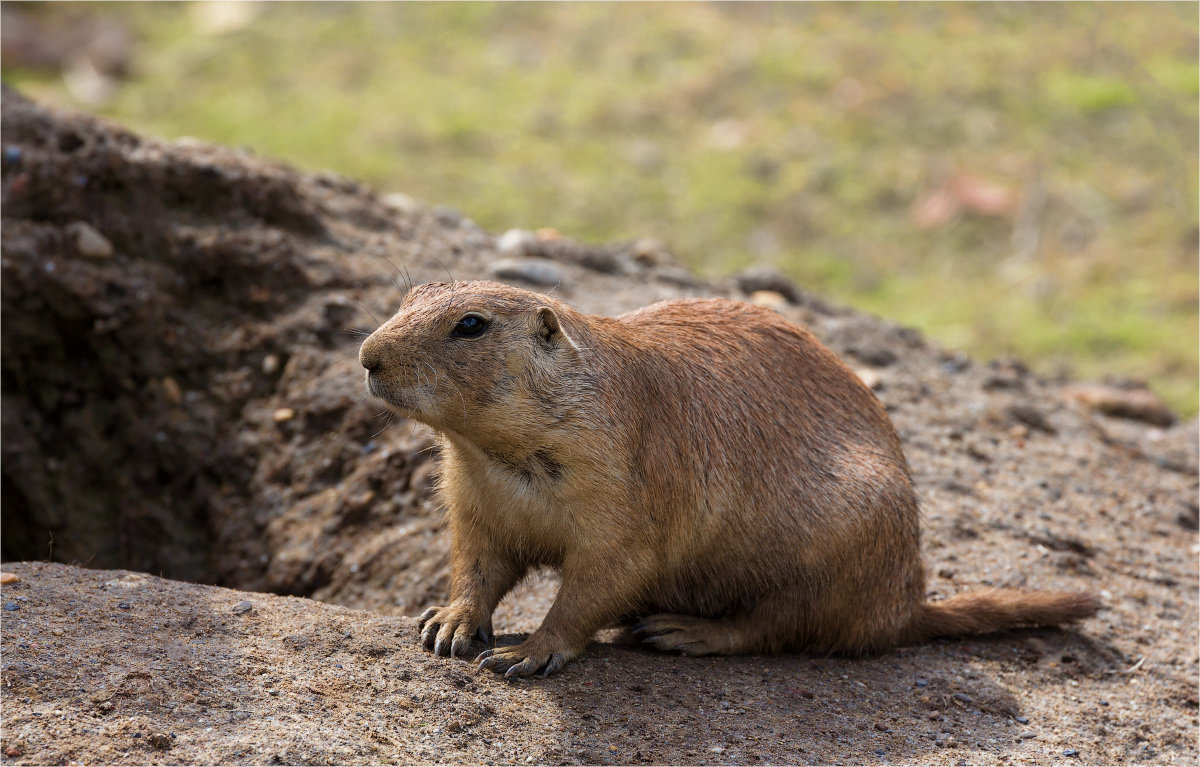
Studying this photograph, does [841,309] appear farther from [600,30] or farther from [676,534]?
[600,30]

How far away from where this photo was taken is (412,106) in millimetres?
12000

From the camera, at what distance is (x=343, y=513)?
517 cm

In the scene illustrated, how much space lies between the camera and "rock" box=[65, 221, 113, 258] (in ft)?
19.0

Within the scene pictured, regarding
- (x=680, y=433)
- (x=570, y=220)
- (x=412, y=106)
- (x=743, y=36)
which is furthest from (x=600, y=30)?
(x=680, y=433)

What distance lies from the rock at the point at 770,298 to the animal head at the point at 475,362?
2978 mm

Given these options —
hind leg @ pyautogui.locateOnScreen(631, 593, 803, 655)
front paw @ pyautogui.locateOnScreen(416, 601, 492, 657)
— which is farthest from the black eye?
hind leg @ pyautogui.locateOnScreen(631, 593, 803, 655)

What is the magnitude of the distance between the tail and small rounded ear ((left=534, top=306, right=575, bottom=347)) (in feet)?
5.45

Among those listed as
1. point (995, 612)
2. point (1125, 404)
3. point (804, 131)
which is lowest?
point (995, 612)

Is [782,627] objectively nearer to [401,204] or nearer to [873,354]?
[873,354]

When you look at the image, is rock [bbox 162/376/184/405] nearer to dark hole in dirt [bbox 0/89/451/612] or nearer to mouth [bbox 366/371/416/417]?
dark hole in dirt [bbox 0/89/451/612]

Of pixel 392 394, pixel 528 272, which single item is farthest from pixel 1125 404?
pixel 392 394

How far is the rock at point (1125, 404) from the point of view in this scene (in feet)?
23.0

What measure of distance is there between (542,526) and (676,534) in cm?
45

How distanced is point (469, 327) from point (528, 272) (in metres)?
2.57
